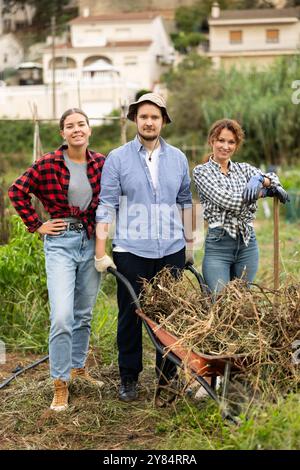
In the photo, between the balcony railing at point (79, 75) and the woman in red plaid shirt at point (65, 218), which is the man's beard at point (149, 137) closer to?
the woman in red plaid shirt at point (65, 218)

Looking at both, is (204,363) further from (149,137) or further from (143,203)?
(149,137)

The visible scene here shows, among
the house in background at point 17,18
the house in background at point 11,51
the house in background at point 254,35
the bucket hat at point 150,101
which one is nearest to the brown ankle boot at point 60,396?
the bucket hat at point 150,101

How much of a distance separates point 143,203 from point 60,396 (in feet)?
3.76

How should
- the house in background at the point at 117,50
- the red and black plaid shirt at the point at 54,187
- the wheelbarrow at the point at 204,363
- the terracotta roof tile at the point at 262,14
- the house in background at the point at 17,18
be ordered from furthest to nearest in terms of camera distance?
the house in background at the point at 17,18 → the terracotta roof tile at the point at 262,14 → the house in background at the point at 117,50 → the red and black plaid shirt at the point at 54,187 → the wheelbarrow at the point at 204,363

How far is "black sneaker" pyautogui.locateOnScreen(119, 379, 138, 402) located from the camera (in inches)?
157

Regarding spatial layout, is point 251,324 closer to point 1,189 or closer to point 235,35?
point 1,189

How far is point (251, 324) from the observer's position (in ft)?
10.6

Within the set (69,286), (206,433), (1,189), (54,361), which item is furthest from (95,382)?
(1,189)

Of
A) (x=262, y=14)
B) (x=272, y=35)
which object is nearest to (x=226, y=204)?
(x=272, y=35)

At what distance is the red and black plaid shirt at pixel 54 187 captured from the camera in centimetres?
374

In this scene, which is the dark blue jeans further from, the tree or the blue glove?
the tree

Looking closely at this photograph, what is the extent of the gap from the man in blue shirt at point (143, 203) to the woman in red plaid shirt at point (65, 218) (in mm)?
123

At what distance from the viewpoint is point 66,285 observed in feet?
12.2

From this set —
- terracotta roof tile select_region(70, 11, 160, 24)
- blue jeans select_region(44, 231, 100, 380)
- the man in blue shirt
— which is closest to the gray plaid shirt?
the man in blue shirt
